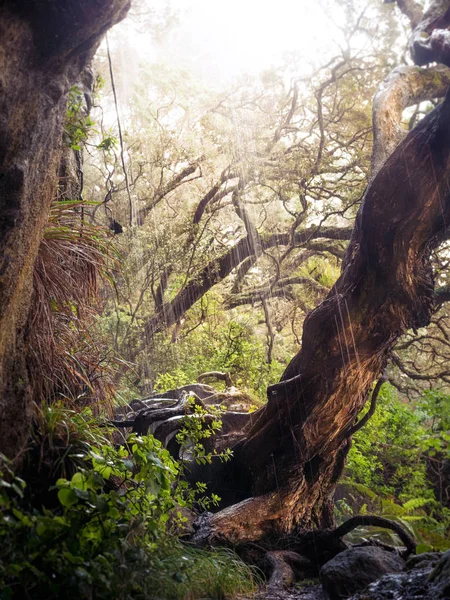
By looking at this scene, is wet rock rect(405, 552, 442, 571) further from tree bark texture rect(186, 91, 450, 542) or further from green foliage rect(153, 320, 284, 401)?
green foliage rect(153, 320, 284, 401)

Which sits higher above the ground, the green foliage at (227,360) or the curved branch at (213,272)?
the curved branch at (213,272)

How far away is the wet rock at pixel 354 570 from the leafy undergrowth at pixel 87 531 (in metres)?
0.85

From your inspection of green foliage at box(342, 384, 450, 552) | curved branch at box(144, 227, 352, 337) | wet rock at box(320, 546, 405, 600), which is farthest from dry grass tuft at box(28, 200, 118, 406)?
curved branch at box(144, 227, 352, 337)

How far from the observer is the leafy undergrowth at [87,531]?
2.01 metres

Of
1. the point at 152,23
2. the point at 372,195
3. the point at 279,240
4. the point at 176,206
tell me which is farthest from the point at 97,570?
the point at 152,23

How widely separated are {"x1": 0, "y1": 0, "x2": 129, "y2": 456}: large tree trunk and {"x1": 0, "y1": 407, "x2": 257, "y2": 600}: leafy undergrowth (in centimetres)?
36

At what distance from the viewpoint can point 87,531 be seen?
89.9 inches

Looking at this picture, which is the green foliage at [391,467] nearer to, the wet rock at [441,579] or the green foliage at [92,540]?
the wet rock at [441,579]

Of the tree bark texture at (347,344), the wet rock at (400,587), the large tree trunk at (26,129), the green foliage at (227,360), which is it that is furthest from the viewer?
the green foliage at (227,360)

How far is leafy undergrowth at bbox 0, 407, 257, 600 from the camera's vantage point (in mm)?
2014

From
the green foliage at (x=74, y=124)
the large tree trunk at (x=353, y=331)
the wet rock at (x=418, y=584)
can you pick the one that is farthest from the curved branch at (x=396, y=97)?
the wet rock at (x=418, y=584)

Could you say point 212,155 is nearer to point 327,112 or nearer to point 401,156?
point 327,112

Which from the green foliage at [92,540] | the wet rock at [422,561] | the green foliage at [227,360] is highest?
the green foliage at [227,360]

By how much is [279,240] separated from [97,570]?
9731mm
